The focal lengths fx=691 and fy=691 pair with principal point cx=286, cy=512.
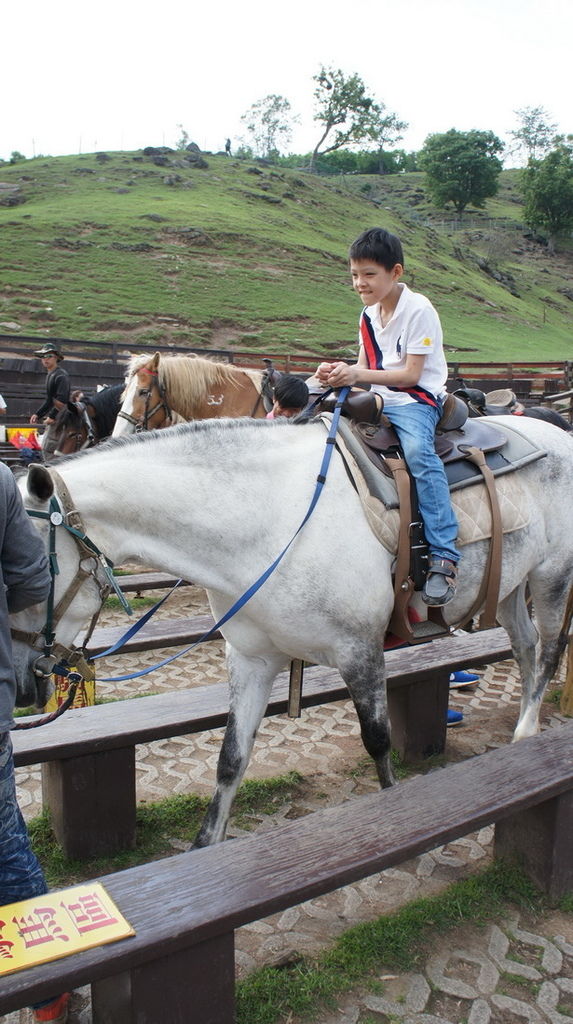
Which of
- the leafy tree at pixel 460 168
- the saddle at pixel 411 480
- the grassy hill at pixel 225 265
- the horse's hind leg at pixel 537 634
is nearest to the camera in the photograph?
the saddle at pixel 411 480

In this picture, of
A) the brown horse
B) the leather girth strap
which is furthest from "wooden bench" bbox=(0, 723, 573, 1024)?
the brown horse

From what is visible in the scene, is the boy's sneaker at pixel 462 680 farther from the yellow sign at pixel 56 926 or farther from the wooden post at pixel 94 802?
the yellow sign at pixel 56 926

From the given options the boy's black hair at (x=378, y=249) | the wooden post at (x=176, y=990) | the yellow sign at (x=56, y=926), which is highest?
the boy's black hair at (x=378, y=249)

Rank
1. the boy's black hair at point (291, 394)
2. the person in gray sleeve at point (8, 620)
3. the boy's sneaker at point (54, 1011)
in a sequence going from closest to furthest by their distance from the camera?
1. the person in gray sleeve at point (8, 620)
2. the boy's sneaker at point (54, 1011)
3. the boy's black hair at point (291, 394)

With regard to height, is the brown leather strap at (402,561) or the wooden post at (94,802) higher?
the brown leather strap at (402,561)

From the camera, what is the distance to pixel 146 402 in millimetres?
5840

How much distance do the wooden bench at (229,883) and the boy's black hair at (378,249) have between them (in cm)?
211

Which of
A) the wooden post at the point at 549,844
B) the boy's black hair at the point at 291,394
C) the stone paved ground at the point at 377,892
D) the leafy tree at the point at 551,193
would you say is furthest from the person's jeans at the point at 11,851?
the leafy tree at the point at 551,193

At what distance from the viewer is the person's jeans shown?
6.77 ft

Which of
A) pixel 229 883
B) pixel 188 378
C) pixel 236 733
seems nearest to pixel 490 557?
pixel 236 733

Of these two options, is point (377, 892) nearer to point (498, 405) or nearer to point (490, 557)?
point (490, 557)

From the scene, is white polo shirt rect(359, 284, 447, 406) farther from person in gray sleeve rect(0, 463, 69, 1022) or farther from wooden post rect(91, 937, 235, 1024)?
wooden post rect(91, 937, 235, 1024)

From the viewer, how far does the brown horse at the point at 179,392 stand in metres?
5.85

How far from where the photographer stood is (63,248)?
3888 centimetres
